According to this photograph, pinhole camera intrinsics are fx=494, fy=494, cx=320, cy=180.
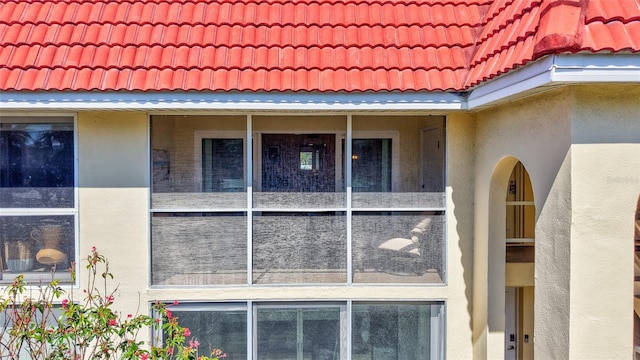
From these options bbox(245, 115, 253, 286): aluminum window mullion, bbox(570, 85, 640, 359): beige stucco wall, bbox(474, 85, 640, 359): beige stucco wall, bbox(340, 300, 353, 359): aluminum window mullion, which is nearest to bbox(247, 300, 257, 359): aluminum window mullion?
bbox(245, 115, 253, 286): aluminum window mullion

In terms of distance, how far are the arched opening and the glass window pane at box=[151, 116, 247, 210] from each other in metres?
4.06

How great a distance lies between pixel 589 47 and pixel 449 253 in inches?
140

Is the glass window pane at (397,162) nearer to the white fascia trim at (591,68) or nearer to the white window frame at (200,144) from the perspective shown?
the white window frame at (200,144)

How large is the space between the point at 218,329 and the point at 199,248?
1.19 meters

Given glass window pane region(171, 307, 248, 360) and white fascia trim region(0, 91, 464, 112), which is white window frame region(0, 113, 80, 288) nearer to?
white fascia trim region(0, 91, 464, 112)

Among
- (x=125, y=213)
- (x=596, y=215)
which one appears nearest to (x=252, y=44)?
(x=125, y=213)

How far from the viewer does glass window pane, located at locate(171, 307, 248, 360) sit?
688 cm

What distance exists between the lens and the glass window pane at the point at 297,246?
682 centimetres

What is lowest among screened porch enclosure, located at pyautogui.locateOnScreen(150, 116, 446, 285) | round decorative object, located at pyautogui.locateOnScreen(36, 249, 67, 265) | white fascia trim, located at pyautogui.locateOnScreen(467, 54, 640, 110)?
round decorative object, located at pyautogui.locateOnScreen(36, 249, 67, 265)

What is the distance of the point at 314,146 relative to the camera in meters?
6.88

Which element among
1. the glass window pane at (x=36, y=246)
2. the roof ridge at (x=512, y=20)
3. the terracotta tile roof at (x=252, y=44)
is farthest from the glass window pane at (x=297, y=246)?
the roof ridge at (x=512, y=20)

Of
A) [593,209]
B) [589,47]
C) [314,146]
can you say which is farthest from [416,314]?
[589,47]

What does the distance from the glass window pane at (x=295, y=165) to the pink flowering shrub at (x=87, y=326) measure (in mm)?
2092

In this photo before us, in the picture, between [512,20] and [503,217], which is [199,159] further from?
[512,20]
